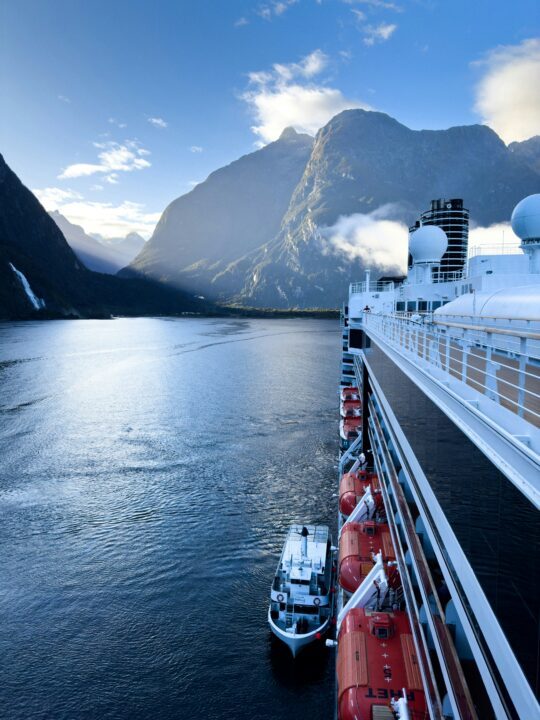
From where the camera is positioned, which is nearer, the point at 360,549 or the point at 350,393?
the point at 360,549

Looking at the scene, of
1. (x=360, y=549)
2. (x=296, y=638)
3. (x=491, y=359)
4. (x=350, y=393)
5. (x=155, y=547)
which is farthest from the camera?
(x=350, y=393)

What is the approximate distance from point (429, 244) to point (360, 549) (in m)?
36.6

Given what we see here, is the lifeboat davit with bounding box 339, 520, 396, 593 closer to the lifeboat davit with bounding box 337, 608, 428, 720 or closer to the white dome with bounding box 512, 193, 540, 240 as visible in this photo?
the lifeboat davit with bounding box 337, 608, 428, 720

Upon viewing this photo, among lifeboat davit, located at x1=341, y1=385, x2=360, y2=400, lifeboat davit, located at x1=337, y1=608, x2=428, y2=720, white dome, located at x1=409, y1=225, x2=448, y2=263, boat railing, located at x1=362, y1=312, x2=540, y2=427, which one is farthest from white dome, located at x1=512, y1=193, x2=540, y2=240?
lifeboat davit, located at x1=337, y1=608, x2=428, y2=720

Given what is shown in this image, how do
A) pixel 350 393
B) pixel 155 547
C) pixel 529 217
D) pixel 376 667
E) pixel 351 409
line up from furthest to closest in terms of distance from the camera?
pixel 350 393 < pixel 351 409 < pixel 529 217 < pixel 155 547 < pixel 376 667

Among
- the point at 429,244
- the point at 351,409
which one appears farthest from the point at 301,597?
the point at 429,244

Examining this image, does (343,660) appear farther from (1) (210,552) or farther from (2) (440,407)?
(1) (210,552)

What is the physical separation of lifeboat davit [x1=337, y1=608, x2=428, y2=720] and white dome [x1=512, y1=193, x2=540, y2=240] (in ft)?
96.8

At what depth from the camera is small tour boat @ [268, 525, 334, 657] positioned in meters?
18.0

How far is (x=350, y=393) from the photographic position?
47719mm

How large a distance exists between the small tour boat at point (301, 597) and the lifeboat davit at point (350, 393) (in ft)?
84.9

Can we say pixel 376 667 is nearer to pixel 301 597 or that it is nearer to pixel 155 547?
pixel 301 597

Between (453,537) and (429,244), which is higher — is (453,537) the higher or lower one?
the lower one

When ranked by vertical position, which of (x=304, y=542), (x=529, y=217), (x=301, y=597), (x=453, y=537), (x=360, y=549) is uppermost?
(x=529, y=217)
